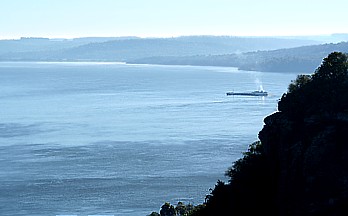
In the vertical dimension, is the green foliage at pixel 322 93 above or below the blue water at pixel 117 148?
above

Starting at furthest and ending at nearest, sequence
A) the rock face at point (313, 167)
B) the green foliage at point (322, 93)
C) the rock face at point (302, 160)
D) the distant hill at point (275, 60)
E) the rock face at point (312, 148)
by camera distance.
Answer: the distant hill at point (275, 60)
the green foliage at point (322, 93)
the rock face at point (302, 160)
the rock face at point (312, 148)
the rock face at point (313, 167)

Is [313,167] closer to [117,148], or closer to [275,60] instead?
[117,148]

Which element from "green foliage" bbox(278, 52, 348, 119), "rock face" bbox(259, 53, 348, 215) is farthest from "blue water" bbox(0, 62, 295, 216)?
"rock face" bbox(259, 53, 348, 215)

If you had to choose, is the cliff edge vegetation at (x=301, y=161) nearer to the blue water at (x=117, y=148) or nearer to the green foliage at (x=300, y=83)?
the green foliage at (x=300, y=83)

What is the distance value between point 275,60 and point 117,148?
99.0 metres

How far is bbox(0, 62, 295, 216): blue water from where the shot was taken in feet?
93.4

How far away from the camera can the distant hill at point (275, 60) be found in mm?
125575

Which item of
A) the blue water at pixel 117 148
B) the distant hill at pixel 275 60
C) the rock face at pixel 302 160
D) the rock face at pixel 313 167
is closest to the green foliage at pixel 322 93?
the rock face at pixel 302 160

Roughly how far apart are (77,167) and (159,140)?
30.6 feet

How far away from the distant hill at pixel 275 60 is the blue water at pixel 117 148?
5331 cm

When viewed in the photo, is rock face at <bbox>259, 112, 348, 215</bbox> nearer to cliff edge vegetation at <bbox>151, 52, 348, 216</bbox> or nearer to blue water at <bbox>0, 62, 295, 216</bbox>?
cliff edge vegetation at <bbox>151, 52, 348, 216</bbox>

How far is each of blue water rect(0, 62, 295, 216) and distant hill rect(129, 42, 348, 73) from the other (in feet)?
175

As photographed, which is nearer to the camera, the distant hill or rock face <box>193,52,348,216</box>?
rock face <box>193,52,348,216</box>

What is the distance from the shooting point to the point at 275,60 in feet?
444
